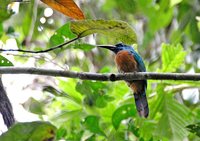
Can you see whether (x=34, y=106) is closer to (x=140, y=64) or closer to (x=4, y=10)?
(x=4, y=10)

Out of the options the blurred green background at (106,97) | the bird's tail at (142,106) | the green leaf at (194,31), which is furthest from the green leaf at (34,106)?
the green leaf at (194,31)

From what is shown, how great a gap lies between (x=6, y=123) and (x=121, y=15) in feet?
10.2

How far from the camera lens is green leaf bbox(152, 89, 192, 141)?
2.41m

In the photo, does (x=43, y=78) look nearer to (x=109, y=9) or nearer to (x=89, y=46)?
(x=89, y=46)

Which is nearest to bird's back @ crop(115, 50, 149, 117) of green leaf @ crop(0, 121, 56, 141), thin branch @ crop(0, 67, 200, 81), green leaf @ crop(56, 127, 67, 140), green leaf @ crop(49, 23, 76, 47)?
green leaf @ crop(56, 127, 67, 140)

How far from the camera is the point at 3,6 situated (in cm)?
187

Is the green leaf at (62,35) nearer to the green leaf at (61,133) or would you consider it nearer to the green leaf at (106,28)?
the green leaf at (106,28)

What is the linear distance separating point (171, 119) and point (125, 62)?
61cm

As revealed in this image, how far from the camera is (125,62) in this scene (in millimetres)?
3002

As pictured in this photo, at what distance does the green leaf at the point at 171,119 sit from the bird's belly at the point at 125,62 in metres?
0.35

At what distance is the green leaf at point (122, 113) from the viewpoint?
2.44 metres

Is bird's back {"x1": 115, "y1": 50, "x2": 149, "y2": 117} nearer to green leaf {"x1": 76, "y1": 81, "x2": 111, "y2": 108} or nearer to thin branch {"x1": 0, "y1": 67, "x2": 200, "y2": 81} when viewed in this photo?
green leaf {"x1": 76, "y1": 81, "x2": 111, "y2": 108}

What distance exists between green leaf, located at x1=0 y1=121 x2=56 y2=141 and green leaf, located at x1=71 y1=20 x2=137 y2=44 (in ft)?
1.31

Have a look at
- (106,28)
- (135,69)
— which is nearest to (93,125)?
(135,69)
